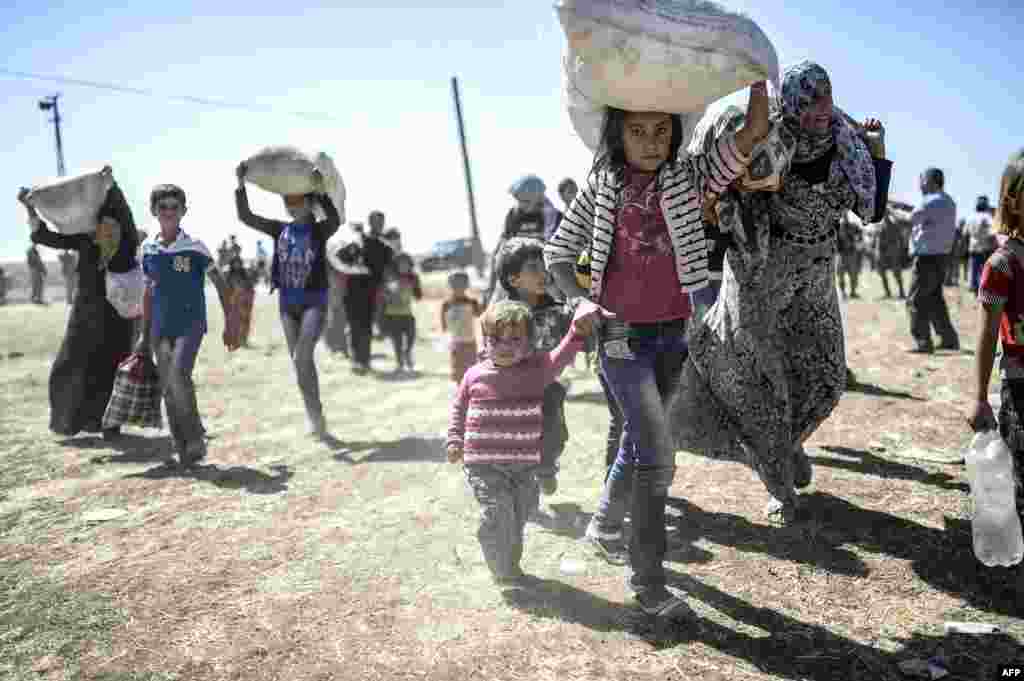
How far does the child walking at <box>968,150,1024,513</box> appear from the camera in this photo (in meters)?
3.21

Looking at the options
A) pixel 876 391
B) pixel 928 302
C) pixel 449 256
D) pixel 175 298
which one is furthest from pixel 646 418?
pixel 449 256

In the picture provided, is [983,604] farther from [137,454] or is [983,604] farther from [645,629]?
[137,454]

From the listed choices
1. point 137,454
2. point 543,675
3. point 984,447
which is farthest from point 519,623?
point 137,454

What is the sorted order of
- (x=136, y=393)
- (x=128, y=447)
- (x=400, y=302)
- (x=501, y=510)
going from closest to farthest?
(x=501, y=510), (x=136, y=393), (x=128, y=447), (x=400, y=302)

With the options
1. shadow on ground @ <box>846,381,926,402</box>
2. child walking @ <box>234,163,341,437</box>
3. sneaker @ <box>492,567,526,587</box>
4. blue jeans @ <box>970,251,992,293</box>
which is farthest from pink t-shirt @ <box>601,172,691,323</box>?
blue jeans @ <box>970,251,992,293</box>

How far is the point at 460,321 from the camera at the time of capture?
9.25m

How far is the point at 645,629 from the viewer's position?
3207 millimetres

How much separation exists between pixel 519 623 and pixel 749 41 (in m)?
2.44

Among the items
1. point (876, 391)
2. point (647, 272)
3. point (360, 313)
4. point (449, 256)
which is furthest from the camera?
point (449, 256)

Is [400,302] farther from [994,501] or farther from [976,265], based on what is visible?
[976,265]

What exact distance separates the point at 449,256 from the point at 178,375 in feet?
112

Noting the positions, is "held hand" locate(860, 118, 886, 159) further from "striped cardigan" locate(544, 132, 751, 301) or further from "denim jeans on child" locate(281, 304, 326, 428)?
"denim jeans on child" locate(281, 304, 326, 428)

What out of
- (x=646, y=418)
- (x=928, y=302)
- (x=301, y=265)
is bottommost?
(x=646, y=418)

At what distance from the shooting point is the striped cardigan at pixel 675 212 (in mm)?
3098
